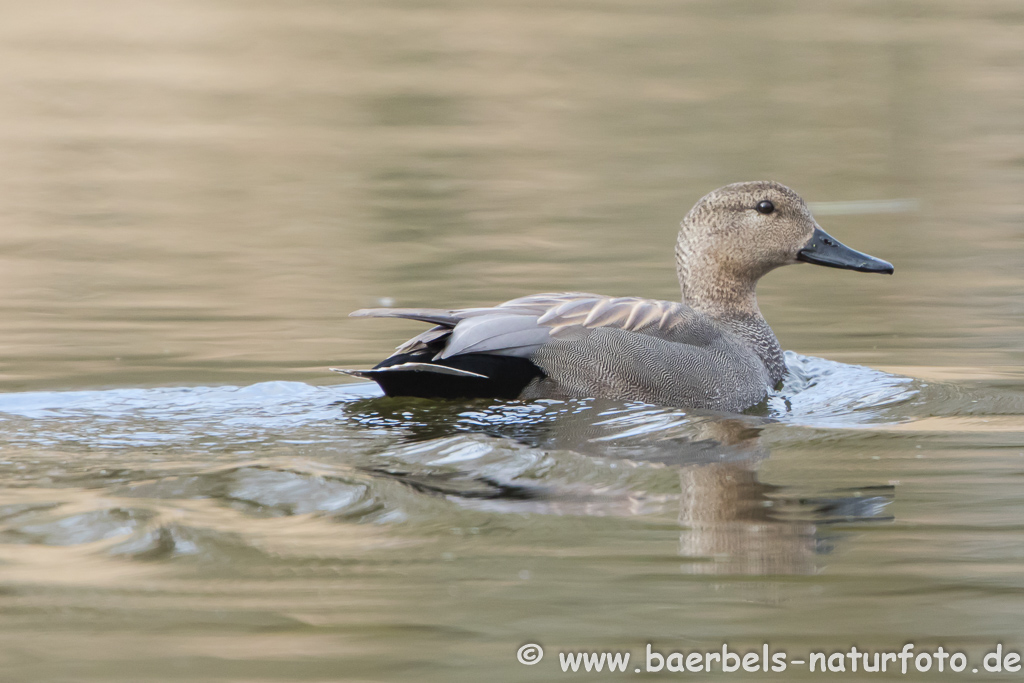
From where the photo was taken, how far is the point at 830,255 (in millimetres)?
7402

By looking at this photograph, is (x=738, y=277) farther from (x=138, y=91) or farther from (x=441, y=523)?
(x=138, y=91)

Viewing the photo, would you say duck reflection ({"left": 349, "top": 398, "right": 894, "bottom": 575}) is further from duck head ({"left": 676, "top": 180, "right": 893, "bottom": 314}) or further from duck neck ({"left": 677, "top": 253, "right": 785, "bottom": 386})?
duck head ({"left": 676, "top": 180, "right": 893, "bottom": 314})

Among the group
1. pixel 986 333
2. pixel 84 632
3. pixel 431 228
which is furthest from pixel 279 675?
Result: pixel 431 228

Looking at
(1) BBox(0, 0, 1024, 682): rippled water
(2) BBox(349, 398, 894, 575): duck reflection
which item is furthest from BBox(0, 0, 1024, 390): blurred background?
(2) BBox(349, 398, 894, 575): duck reflection

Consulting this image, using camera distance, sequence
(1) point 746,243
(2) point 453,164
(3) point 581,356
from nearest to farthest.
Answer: (3) point 581,356 < (1) point 746,243 < (2) point 453,164

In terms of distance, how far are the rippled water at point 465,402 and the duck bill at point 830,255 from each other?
54 cm

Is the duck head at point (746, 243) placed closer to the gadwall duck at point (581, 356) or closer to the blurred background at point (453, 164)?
the gadwall duck at point (581, 356)

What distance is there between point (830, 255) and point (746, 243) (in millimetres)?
464

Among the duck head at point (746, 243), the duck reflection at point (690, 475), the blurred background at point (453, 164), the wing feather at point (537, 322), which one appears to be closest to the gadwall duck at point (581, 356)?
the wing feather at point (537, 322)

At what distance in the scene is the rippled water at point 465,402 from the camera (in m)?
3.74

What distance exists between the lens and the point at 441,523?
4.45m

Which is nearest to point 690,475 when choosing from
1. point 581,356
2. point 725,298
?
point 581,356

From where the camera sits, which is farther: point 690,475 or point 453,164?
point 453,164

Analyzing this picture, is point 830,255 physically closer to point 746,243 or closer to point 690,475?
point 746,243
